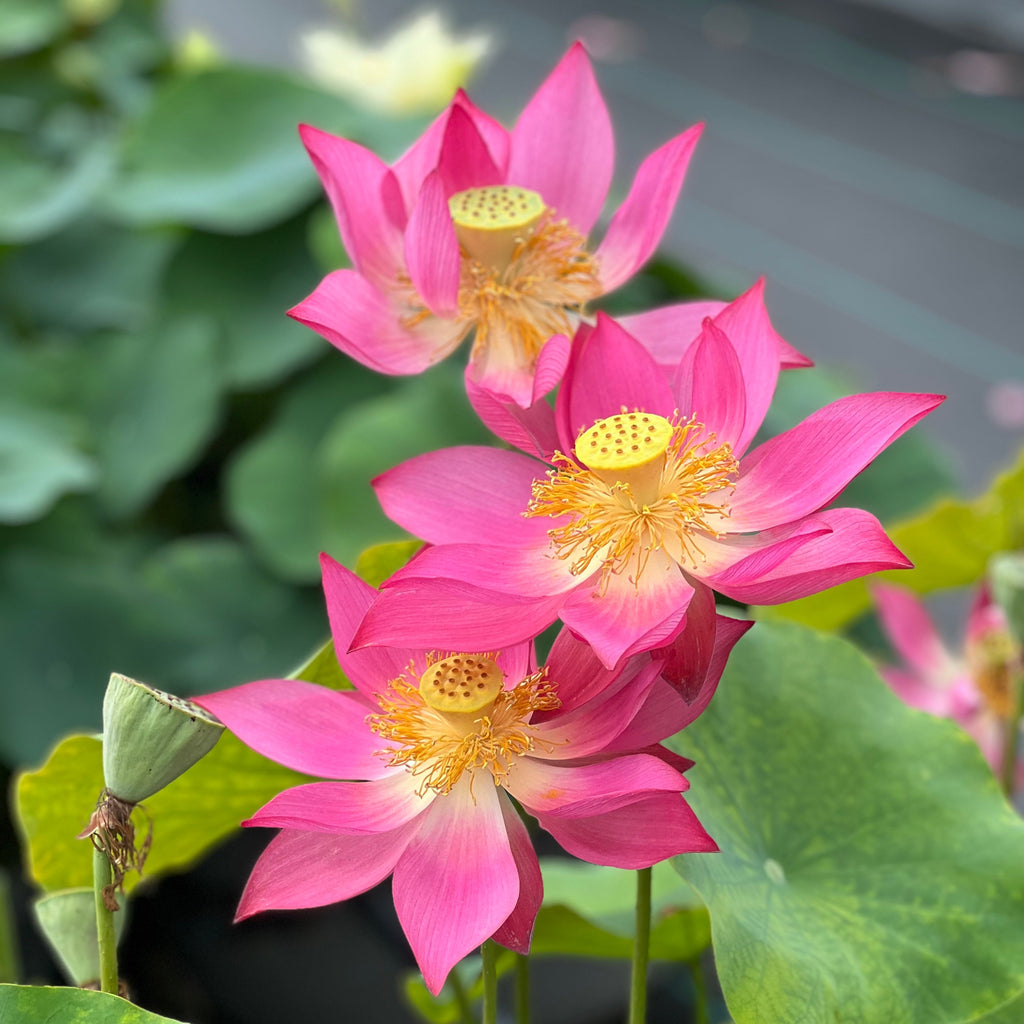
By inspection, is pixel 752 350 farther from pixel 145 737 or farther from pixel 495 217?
pixel 145 737

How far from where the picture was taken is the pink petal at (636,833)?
34 cm

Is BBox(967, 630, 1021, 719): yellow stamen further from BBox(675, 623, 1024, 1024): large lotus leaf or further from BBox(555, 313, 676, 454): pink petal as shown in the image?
BBox(555, 313, 676, 454): pink petal

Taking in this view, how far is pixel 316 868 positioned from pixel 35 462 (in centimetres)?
87

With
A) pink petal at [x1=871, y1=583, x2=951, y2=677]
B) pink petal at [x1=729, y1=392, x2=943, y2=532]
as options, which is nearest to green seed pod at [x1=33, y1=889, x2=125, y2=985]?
pink petal at [x1=729, y1=392, x2=943, y2=532]

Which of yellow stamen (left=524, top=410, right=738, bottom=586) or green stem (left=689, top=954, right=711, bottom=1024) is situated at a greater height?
yellow stamen (left=524, top=410, right=738, bottom=586)

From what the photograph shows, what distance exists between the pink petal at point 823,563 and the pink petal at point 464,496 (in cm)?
8

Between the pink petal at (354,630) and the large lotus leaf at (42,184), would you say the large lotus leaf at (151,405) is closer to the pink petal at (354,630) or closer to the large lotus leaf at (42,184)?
the large lotus leaf at (42,184)

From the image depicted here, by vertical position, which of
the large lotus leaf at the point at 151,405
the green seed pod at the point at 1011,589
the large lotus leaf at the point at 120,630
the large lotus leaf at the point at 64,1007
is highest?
the green seed pod at the point at 1011,589

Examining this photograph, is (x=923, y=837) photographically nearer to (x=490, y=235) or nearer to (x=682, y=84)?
(x=490, y=235)

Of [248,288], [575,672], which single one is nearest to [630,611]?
[575,672]

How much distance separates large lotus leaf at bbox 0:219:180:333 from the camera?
1.49m

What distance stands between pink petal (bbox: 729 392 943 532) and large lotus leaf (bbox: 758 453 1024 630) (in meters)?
0.38

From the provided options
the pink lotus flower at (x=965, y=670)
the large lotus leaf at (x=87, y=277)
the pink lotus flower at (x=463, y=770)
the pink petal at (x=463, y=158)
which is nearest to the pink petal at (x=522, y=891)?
the pink lotus flower at (x=463, y=770)

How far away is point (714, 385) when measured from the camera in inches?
15.5
